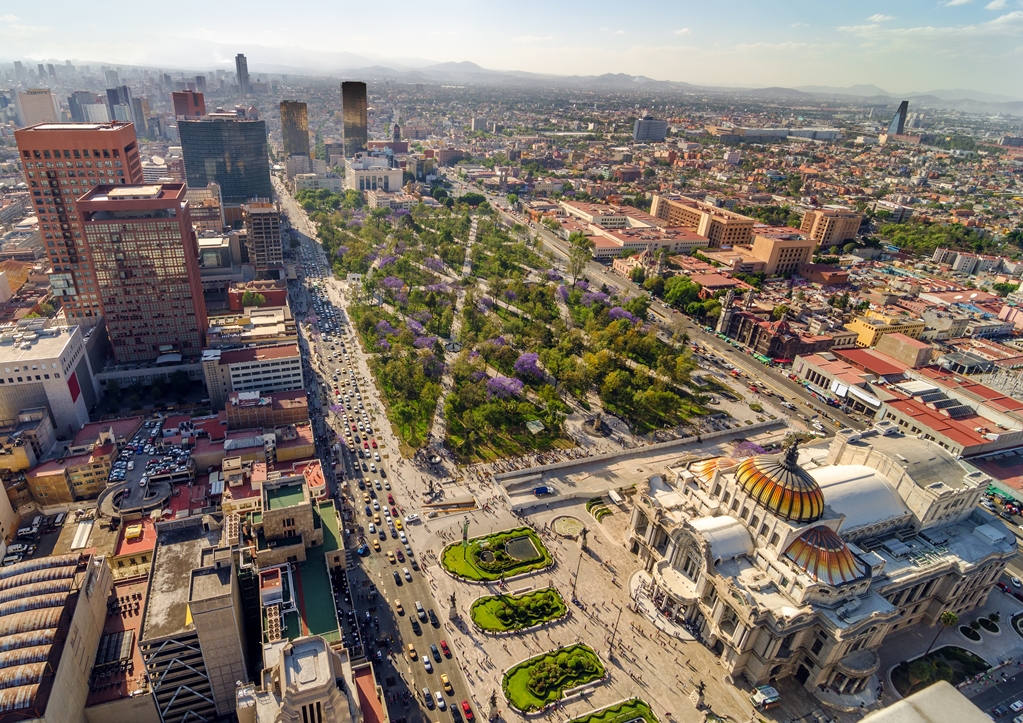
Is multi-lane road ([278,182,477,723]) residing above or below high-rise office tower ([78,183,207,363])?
below

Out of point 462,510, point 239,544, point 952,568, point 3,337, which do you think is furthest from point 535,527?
point 3,337

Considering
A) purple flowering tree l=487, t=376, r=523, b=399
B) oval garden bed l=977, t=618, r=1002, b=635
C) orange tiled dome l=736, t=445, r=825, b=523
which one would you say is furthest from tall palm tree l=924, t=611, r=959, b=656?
purple flowering tree l=487, t=376, r=523, b=399

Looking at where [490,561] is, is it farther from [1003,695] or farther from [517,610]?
[1003,695]

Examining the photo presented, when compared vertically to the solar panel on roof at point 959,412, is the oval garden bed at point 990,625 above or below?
below

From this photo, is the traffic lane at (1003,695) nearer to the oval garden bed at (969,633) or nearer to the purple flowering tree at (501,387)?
the oval garden bed at (969,633)

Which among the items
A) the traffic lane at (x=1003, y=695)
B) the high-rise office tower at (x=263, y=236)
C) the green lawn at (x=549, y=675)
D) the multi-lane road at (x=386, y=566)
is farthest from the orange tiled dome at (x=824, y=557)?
the high-rise office tower at (x=263, y=236)

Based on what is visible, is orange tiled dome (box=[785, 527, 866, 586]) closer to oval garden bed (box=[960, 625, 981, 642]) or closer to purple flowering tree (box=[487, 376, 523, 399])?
oval garden bed (box=[960, 625, 981, 642])

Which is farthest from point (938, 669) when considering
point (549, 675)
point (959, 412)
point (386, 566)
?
point (386, 566)
